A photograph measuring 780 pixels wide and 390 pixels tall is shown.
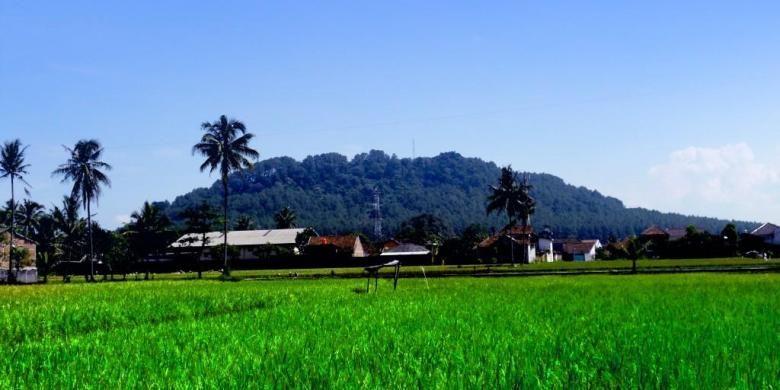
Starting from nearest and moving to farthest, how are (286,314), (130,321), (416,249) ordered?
(286,314) → (130,321) → (416,249)

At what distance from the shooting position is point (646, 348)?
7.62 meters

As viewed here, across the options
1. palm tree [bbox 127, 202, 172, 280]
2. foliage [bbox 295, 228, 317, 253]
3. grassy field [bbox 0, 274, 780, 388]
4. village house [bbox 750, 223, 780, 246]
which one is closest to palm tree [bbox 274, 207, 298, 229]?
foliage [bbox 295, 228, 317, 253]

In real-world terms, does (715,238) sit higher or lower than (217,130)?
lower

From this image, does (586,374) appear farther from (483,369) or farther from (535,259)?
(535,259)

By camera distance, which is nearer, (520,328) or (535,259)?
(520,328)

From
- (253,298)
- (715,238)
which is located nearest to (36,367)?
(253,298)

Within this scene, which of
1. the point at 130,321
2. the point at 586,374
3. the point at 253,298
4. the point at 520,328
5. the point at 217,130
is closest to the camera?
the point at 586,374

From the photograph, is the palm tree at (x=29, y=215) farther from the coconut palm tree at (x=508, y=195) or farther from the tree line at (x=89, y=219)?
the coconut palm tree at (x=508, y=195)

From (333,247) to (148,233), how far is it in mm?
26661

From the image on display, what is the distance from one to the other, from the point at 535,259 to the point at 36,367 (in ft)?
376

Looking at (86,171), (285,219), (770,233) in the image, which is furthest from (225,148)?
(770,233)

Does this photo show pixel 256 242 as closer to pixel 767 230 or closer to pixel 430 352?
pixel 767 230

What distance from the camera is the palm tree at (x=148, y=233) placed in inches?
3789

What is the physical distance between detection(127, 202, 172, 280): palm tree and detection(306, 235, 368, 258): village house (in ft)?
69.1
